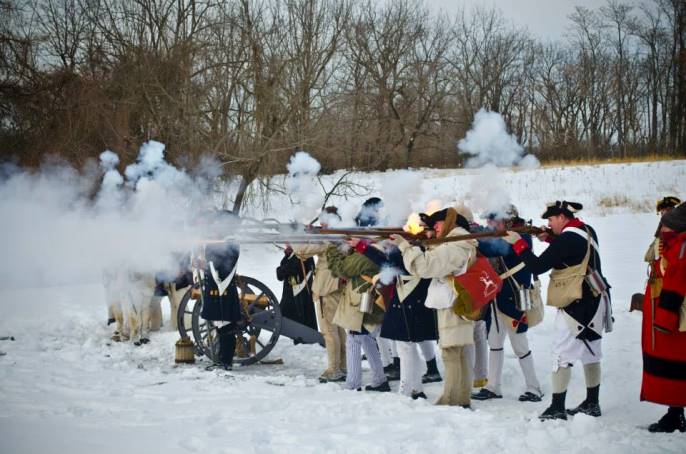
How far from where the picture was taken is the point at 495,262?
6.87 m

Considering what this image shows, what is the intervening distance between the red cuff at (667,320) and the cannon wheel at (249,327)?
4459 millimetres

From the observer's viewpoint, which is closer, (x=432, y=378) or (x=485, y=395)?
(x=485, y=395)

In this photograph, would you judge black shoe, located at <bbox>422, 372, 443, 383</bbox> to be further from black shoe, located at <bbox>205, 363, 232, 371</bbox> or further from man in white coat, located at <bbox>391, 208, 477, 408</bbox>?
black shoe, located at <bbox>205, 363, 232, 371</bbox>

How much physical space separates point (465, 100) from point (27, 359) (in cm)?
776

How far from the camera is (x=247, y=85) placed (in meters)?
16.9

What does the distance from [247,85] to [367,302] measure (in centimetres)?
1104

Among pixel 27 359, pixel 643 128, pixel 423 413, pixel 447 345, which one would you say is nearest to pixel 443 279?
pixel 447 345

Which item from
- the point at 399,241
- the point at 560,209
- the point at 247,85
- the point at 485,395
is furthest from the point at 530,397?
the point at 247,85

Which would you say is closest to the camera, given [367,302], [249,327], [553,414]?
A: [553,414]

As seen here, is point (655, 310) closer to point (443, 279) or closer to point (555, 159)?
point (443, 279)

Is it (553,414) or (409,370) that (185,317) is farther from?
(553,414)

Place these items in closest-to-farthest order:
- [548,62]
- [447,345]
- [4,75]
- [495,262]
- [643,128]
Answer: [447,345] < [495,262] < [4,75] < [548,62] < [643,128]

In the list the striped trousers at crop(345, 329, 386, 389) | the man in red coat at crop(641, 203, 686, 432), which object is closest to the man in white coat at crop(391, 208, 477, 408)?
the striped trousers at crop(345, 329, 386, 389)

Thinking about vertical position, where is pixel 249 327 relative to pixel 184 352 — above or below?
above
